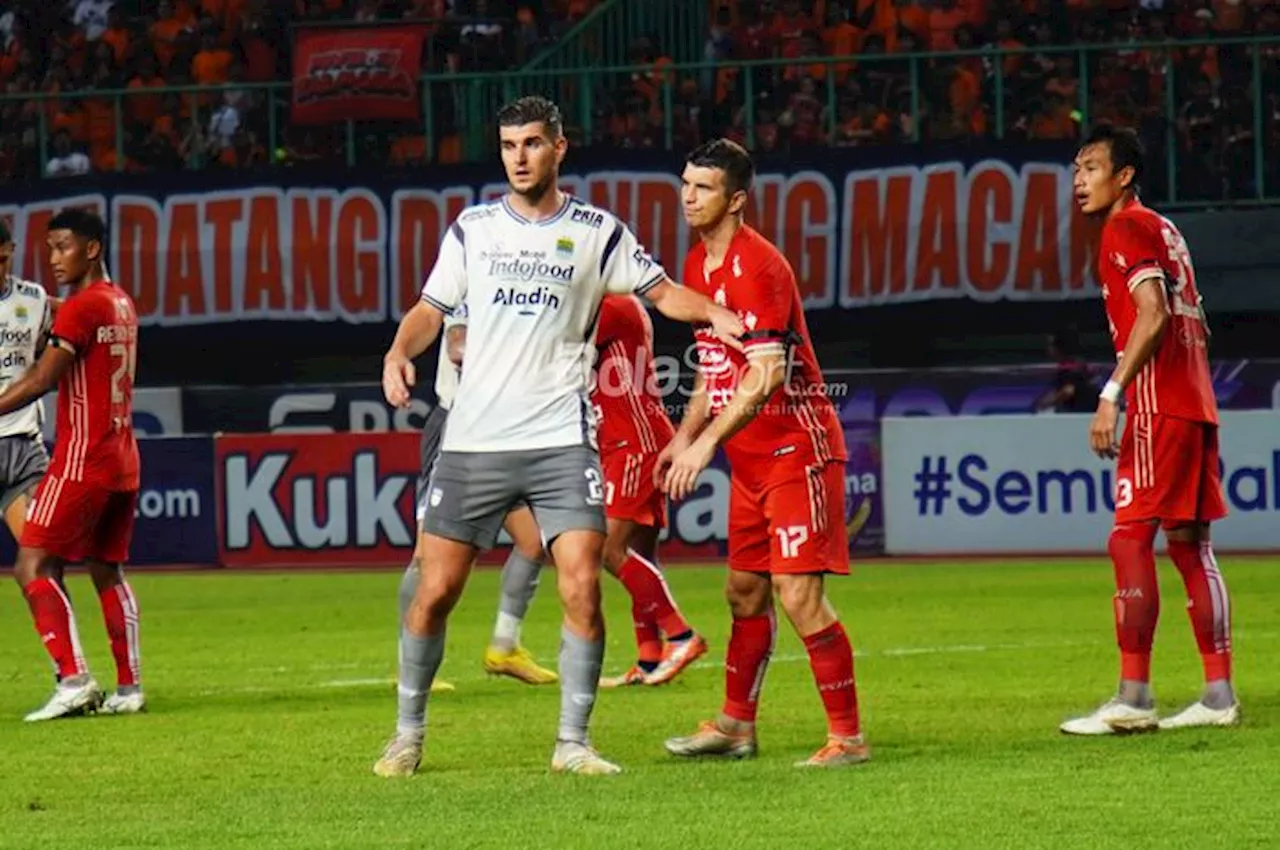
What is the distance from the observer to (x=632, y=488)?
13414 mm

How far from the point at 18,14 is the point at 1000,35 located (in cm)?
1179

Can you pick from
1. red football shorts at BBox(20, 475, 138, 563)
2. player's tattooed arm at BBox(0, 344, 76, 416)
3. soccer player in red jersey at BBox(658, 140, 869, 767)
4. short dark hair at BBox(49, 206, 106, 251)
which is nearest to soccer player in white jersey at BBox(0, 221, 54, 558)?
red football shorts at BBox(20, 475, 138, 563)

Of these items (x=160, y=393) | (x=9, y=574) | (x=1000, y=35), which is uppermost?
(x=1000, y=35)

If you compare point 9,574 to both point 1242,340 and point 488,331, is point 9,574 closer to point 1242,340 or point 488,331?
point 1242,340

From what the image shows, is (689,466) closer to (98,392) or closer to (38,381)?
(38,381)

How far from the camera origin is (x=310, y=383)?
2730cm

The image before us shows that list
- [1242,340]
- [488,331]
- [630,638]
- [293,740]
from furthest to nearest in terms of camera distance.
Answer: [1242,340] < [630,638] < [293,740] < [488,331]

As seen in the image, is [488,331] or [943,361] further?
[943,361]

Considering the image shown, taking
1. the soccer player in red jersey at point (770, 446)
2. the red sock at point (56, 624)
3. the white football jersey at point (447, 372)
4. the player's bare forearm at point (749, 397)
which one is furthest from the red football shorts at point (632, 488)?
the player's bare forearm at point (749, 397)

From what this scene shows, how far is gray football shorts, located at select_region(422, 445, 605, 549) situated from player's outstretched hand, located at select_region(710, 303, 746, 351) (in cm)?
66

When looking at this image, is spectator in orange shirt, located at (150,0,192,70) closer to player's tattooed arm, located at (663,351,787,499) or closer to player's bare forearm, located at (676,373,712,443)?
player's bare forearm, located at (676,373,712,443)

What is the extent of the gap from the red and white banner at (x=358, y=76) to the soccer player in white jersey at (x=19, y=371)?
14.2 metres

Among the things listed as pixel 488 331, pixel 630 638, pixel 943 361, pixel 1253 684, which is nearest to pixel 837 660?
pixel 488 331

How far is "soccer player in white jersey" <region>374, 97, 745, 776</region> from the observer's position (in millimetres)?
9047
